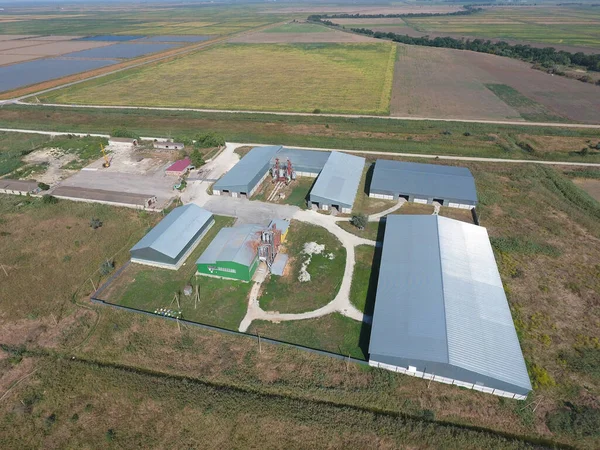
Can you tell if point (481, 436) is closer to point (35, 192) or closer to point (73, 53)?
point (35, 192)

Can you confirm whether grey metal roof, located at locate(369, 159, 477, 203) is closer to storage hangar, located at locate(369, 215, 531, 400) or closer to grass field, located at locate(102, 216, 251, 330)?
storage hangar, located at locate(369, 215, 531, 400)

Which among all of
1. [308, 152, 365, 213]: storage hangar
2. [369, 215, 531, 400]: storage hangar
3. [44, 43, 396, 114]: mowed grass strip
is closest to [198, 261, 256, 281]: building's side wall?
[369, 215, 531, 400]: storage hangar

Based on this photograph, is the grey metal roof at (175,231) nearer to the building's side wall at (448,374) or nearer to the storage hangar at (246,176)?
the storage hangar at (246,176)

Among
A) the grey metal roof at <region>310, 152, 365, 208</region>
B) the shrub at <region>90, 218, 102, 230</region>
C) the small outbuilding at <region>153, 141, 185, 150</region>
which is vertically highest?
the grey metal roof at <region>310, 152, 365, 208</region>

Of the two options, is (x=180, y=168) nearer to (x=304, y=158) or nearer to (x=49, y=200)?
(x=49, y=200)

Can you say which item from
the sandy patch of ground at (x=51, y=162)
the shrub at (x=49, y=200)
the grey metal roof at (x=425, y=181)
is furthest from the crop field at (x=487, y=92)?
the shrub at (x=49, y=200)

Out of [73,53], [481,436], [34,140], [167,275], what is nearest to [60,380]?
[167,275]

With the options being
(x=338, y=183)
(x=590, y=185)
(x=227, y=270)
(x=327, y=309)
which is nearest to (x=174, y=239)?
(x=227, y=270)
